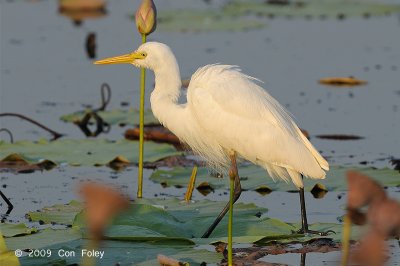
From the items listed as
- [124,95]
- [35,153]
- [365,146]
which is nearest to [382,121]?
[365,146]

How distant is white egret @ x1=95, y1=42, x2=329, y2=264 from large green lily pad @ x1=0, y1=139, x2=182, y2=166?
137 cm

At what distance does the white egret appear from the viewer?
6039mm

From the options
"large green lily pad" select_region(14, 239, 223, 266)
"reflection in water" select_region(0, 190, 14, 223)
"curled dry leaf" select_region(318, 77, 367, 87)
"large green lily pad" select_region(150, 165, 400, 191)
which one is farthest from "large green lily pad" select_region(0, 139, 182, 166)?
"curled dry leaf" select_region(318, 77, 367, 87)

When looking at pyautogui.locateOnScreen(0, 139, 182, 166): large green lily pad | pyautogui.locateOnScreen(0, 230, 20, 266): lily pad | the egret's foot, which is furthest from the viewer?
pyautogui.locateOnScreen(0, 139, 182, 166): large green lily pad

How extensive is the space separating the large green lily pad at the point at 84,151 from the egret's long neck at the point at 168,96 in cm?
134

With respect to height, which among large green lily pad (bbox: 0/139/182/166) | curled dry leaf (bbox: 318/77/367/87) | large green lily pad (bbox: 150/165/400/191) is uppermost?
curled dry leaf (bbox: 318/77/367/87)

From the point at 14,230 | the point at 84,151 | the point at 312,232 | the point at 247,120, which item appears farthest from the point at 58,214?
the point at 84,151

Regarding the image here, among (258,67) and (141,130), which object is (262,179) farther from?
(258,67)

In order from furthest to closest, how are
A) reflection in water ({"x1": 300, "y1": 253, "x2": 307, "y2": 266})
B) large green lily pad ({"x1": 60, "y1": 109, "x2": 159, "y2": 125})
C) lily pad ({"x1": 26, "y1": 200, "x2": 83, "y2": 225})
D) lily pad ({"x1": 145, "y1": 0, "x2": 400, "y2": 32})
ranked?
lily pad ({"x1": 145, "y1": 0, "x2": 400, "y2": 32}) < large green lily pad ({"x1": 60, "y1": 109, "x2": 159, "y2": 125}) < lily pad ({"x1": 26, "y1": 200, "x2": 83, "y2": 225}) < reflection in water ({"x1": 300, "y1": 253, "x2": 307, "y2": 266})

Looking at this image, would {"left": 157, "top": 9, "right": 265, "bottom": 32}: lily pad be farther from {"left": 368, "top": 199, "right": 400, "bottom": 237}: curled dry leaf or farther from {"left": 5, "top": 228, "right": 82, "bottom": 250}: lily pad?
{"left": 368, "top": 199, "right": 400, "bottom": 237}: curled dry leaf

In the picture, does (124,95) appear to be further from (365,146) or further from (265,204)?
(265,204)

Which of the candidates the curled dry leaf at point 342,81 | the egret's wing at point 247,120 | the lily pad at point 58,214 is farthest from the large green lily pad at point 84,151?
the curled dry leaf at point 342,81

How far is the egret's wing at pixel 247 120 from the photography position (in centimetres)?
603

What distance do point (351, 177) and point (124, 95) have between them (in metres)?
8.31
